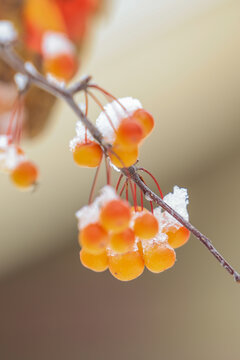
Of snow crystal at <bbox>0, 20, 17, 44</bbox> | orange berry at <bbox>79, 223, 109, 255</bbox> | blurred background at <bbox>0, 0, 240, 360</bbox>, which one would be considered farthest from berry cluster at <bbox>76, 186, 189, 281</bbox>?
blurred background at <bbox>0, 0, 240, 360</bbox>

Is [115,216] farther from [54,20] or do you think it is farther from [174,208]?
[54,20]

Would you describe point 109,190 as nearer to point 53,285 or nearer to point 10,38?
point 10,38

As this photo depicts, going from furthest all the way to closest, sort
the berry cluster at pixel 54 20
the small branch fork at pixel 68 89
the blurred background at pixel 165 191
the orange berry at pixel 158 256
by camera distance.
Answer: the blurred background at pixel 165 191, the berry cluster at pixel 54 20, the orange berry at pixel 158 256, the small branch fork at pixel 68 89

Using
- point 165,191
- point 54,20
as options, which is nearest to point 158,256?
point 54,20

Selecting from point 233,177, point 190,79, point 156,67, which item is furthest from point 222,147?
point 156,67

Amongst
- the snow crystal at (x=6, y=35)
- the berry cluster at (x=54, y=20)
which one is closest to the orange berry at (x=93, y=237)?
the snow crystal at (x=6, y=35)

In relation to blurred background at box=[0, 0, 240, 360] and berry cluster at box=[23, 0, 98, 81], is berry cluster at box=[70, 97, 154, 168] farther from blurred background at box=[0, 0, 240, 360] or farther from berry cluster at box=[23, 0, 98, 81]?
blurred background at box=[0, 0, 240, 360]

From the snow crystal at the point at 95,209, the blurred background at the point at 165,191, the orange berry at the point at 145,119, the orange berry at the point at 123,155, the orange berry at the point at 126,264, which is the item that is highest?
the blurred background at the point at 165,191

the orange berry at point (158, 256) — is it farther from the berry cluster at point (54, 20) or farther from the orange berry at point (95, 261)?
the berry cluster at point (54, 20)
